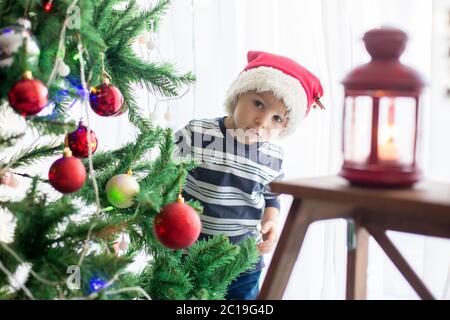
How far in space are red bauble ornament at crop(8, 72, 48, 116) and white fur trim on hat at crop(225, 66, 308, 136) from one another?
685 mm

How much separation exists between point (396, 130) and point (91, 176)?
533 millimetres

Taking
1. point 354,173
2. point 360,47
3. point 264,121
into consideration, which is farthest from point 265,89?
point 354,173

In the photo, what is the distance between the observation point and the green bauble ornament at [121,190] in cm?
100

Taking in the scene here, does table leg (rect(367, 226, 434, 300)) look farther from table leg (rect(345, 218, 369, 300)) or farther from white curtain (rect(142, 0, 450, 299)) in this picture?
white curtain (rect(142, 0, 450, 299))

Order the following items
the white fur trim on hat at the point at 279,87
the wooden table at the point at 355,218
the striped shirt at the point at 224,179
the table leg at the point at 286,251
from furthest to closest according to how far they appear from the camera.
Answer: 1. the striped shirt at the point at 224,179
2. the white fur trim on hat at the point at 279,87
3. the table leg at the point at 286,251
4. the wooden table at the point at 355,218

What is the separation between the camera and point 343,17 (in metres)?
1.55

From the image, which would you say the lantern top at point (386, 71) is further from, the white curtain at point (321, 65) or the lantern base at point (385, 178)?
the white curtain at point (321, 65)

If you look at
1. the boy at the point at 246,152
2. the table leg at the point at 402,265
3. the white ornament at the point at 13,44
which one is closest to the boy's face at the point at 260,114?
the boy at the point at 246,152

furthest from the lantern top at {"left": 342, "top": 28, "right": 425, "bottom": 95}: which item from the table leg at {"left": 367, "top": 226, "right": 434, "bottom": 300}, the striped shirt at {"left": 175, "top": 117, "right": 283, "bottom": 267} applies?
the striped shirt at {"left": 175, "top": 117, "right": 283, "bottom": 267}

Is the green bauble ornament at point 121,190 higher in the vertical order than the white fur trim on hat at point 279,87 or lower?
lower

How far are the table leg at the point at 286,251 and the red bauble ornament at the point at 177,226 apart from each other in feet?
0.52

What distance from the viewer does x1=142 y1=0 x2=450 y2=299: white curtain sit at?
1470mm
